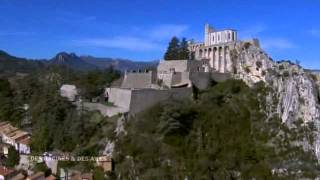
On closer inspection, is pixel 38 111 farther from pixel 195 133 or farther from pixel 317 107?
pixel 317 107

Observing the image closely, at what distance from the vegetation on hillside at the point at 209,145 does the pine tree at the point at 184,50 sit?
35.2ft

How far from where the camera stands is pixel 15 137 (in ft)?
177

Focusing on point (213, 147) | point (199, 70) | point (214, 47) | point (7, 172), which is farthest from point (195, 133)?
point (7, 172)

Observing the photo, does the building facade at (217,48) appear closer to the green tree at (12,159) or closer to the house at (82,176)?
the house at (82,176)

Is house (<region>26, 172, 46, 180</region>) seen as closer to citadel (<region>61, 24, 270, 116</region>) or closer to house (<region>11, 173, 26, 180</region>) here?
house (<region>11, 173, 26, 180</region>)

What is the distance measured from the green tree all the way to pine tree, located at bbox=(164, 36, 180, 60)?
19529 mm

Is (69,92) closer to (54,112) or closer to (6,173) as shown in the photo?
(54,112)

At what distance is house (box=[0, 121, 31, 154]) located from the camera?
51.6 m

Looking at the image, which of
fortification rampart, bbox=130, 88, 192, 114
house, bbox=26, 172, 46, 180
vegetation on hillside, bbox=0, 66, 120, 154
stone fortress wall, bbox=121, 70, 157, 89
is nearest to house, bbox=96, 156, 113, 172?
vegetation on hillside, bbox=0, 66, 120, 154

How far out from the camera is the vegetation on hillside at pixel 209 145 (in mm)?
43562

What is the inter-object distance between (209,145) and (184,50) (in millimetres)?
16948

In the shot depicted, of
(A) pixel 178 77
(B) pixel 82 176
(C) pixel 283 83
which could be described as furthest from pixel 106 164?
(C) pixel 283 83

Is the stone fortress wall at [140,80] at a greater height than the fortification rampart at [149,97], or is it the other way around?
the stone fortress wall at [140,80]

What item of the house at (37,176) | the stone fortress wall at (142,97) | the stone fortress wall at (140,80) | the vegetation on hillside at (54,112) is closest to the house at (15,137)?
the vegetation on hillside at (54,112)
